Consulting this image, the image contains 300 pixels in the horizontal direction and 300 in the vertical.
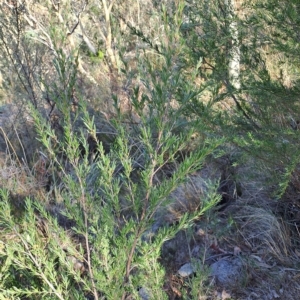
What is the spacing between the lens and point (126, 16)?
22.7ft

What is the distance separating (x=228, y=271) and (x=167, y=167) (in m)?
1.47

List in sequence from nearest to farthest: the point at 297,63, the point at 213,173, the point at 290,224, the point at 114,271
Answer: the point at 114,271, the point at 297,63, the point at 290,224, the point at 213,173

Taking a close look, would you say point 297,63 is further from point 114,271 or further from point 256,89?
point 114,271

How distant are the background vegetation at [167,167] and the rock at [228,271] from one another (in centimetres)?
7

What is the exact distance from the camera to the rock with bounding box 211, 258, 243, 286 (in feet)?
10.5

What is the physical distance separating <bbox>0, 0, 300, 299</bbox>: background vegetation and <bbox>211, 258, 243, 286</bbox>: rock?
65mm

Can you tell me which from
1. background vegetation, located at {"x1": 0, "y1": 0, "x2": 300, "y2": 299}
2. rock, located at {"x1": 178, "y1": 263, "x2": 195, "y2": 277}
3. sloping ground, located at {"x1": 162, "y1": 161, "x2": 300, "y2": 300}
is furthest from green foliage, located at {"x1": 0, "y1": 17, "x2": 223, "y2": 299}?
rock, located at {"x1": 178, "y1": 263, "x2": 195, "y2": 277}

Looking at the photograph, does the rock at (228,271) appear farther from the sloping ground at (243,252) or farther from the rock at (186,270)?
the rock at (186,270)

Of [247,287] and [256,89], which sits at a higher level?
[256,89]

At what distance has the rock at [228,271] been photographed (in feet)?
10.5

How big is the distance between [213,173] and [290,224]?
926mm

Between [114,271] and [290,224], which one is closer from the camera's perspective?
[114,271]

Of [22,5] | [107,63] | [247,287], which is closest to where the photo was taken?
[247,287]

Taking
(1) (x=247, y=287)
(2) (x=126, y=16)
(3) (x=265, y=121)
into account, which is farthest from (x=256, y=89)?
(2) (x=126, y=16)
